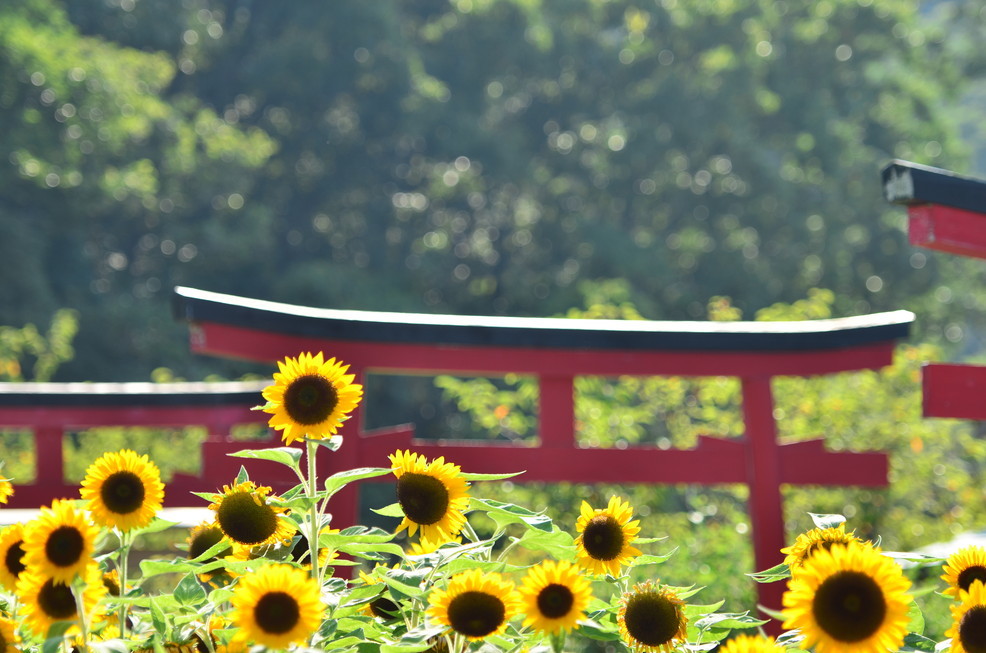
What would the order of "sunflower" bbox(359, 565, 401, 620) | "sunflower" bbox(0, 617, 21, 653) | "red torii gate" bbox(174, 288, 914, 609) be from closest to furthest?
1. "sunflower" bbox(0, 617, 21, 653)
2. "sunflower" bbox(359, 565, 401, 620)
3. "red torii gate" bbox(174, 288, 914, 609)

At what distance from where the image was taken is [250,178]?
1858 cm

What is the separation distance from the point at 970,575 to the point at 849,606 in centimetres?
40

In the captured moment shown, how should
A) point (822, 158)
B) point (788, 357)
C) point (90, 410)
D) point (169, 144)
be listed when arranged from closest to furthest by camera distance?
point (788, 357)
point (90, 410)
point (169, 144)
point (822, 158)

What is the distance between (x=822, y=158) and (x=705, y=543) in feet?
48.8

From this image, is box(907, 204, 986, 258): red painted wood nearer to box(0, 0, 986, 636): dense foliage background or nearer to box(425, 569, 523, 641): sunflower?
box(425, 569, 523, 641): sunflower

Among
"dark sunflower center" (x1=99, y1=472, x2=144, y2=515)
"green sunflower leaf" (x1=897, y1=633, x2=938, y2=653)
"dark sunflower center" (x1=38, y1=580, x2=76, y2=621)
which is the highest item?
"dark sunflower center" (x1=99, y1=472, x2=144, y2=515)

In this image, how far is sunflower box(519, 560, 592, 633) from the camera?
4.65 feet

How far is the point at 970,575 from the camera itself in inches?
61.1

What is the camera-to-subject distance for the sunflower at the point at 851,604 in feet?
4.04

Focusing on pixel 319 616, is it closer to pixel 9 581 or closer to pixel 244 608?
pixel 244 608

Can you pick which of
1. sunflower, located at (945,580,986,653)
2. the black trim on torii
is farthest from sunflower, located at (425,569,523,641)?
the black trim on torii

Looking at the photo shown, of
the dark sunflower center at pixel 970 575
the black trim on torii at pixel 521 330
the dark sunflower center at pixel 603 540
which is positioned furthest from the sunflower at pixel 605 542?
the black trim on torii at pixel 521 330

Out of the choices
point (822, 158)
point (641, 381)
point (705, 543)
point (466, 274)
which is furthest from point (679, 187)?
point (705, 543)

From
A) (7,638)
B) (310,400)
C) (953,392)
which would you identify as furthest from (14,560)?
(953,392)
